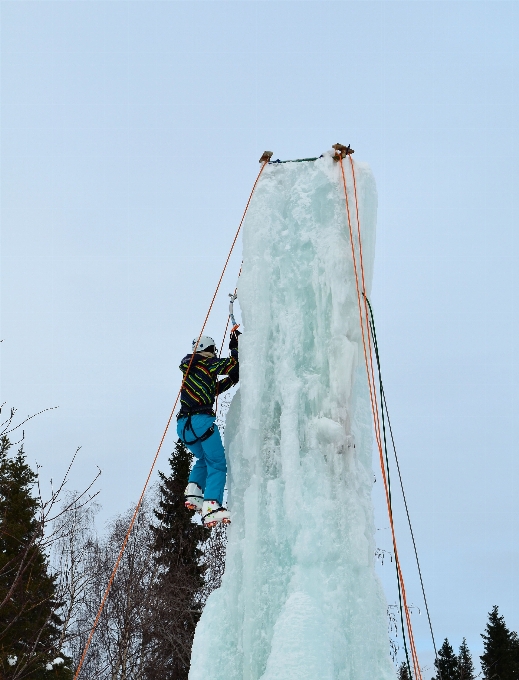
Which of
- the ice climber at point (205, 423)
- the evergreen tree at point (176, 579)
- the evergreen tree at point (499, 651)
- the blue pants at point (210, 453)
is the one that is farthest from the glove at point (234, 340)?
the evergreen tree at point (499, 651)

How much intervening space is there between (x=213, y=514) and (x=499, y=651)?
15.6m

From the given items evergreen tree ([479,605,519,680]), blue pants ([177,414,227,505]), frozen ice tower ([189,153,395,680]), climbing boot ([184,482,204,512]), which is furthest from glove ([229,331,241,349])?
evergreen tree ([479,605,519,680])

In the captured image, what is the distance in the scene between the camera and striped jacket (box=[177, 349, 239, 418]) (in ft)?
17.2

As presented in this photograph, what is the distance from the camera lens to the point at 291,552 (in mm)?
4316

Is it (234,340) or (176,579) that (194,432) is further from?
(176,579)

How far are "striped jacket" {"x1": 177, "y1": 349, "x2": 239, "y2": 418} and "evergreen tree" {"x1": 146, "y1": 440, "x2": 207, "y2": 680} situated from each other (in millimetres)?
7209

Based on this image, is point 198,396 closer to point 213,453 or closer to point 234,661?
point 213,453

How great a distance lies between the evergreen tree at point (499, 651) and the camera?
17.1 m

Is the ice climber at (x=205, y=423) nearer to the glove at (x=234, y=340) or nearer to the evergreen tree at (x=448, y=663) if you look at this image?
the glove at (x=234, y=340)

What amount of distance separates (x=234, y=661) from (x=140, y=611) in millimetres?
8875

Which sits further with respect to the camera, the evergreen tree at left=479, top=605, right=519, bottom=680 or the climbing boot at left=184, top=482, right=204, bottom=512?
the evergreen tree at left=479, top=605, right=519, bottom=680

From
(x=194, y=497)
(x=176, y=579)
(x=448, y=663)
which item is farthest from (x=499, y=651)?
(x=194, y=497)

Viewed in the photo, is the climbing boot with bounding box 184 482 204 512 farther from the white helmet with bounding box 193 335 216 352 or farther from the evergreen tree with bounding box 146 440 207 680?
the evergreen tree with bounding box 146 440 207 680

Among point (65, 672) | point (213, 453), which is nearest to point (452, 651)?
point (65, 672)
